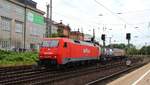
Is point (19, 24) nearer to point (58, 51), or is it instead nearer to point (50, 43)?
point (50, 43)

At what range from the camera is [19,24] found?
80.5m

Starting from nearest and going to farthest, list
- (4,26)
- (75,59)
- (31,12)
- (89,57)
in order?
(75,59)
(89,57)
(4,26)
(31,12)

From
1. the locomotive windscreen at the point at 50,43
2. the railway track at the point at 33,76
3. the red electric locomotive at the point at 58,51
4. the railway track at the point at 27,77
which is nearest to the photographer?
the railway track at the point at 27,77

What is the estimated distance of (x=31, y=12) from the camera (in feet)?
284

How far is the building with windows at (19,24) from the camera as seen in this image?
2859 inches

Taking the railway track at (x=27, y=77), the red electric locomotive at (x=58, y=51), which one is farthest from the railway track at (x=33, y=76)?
the red electric locomotive at (x=58, y=51)

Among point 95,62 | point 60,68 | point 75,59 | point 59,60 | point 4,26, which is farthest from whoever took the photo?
point 4,26

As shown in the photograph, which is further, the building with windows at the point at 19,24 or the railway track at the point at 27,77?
the building with windows at the point at 19,24

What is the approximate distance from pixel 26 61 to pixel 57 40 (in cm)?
1447

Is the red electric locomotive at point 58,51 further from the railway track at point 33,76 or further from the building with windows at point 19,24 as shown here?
the building with windows at point 19,24

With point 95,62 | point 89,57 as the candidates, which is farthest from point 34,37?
point 89,57

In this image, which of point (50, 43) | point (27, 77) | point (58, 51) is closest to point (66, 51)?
point (58, 51)

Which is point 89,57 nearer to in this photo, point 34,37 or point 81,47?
point 81,47

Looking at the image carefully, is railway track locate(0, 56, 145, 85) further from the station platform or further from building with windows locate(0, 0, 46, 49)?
building with windows locate(0, 0, 46, 49)
